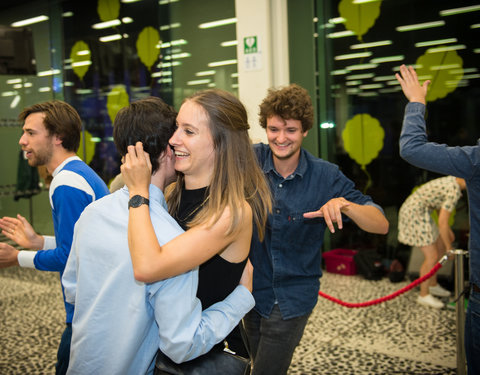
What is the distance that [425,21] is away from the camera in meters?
5.35

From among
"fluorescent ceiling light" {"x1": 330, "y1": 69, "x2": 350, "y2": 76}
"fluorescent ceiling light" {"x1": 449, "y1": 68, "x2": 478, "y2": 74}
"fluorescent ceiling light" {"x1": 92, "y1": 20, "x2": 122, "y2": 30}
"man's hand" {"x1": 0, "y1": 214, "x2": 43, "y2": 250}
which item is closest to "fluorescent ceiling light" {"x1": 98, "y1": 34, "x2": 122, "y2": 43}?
"fluorescent ceiling light" {"x1": 92, "y1": 20, "x2": 122, "y2": 30}

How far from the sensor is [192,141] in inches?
59.6

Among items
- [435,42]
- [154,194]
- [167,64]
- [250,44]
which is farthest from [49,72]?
[154,194]

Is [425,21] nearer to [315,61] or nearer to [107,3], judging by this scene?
[315,61]

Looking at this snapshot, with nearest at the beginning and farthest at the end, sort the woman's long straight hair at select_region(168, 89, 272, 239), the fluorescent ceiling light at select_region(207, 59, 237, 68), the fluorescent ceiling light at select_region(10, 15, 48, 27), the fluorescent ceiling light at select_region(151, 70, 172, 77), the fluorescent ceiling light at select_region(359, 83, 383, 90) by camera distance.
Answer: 1. the woman's long straight hair at select_region(168, 89, 272, 239)
2. the fluorescent ceiling light at select_region(359, 83, 383, 90)
3. the fluorescent ceiling light at select_region(207, 59, 237, 68)
4. the fluorescent ceiling light at select_region(151, 70, 172, 77)
5. the fluorescent ceiling light at select_region(10, 15, 48, 27)

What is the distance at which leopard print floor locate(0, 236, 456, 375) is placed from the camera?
11.2ft

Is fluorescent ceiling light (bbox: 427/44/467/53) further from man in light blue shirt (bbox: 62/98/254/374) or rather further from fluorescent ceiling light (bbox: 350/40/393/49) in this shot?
man in light blue shirt (bbox: 62/98/254/374)

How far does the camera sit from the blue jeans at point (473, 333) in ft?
6.31

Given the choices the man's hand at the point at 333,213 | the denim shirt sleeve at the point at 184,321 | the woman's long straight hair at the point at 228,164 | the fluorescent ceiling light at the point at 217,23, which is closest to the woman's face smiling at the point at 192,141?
the woman's long straight hair at the point at 228,164

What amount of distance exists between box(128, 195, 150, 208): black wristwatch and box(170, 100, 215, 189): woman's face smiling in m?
0.19

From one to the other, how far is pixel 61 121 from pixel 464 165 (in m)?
1.90

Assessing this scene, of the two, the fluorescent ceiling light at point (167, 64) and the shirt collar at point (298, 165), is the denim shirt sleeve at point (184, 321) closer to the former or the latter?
the shirt collar at point (298, 165)

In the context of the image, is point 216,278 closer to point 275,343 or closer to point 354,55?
point 275,343

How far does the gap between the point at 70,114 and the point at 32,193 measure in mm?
4723
